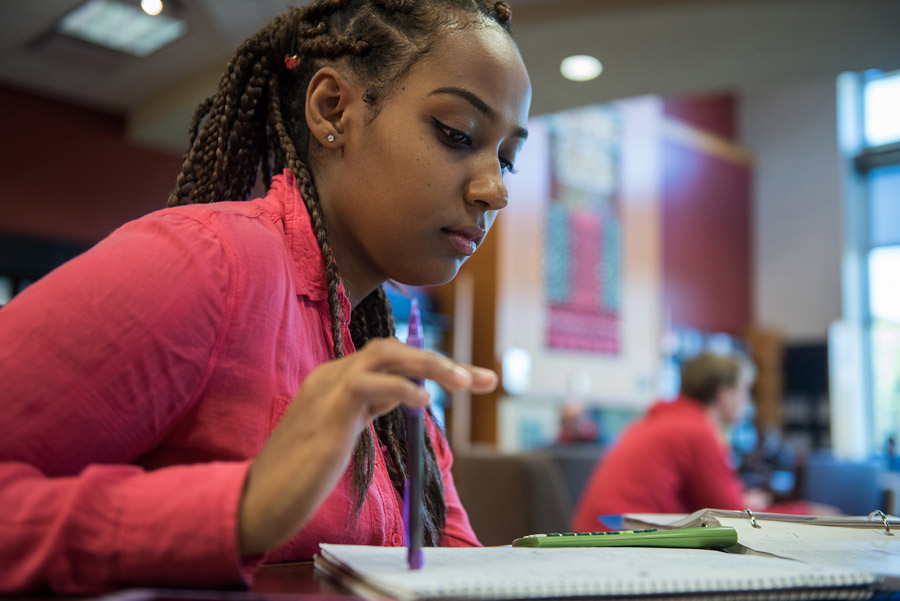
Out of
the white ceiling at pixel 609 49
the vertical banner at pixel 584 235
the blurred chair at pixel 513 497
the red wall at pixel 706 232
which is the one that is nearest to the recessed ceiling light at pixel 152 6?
the white ceiling at pixel 609 49

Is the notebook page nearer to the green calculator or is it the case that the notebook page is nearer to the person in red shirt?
the green calculator

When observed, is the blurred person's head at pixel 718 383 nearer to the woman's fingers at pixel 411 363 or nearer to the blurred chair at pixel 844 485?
the blurred chair at pixel 844 485

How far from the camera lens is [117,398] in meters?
0.60

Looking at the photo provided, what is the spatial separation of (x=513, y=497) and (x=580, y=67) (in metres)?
2.55

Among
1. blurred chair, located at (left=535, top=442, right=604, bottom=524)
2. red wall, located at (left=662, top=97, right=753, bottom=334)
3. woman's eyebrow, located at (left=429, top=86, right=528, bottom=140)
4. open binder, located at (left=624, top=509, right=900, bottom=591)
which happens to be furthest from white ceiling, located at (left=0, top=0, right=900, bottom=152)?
red wall, located at (left=662, top=97, right=753, bottom=334)

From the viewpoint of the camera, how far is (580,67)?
13.1 feet

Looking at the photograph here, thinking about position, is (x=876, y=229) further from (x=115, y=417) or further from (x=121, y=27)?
(x=115, y=417)

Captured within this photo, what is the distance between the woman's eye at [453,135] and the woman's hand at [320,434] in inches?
14.7

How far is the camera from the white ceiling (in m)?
3.41

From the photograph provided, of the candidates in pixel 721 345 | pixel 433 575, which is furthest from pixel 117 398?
pixel 721 345

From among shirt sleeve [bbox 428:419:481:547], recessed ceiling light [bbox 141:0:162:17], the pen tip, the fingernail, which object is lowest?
shirt sleeve [bbox 428:419:481:547]

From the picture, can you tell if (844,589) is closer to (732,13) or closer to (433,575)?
(433,575)

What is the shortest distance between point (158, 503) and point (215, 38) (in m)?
3.44

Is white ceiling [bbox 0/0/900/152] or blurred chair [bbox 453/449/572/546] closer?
blurred chair [bbox 453/449/572/546]
